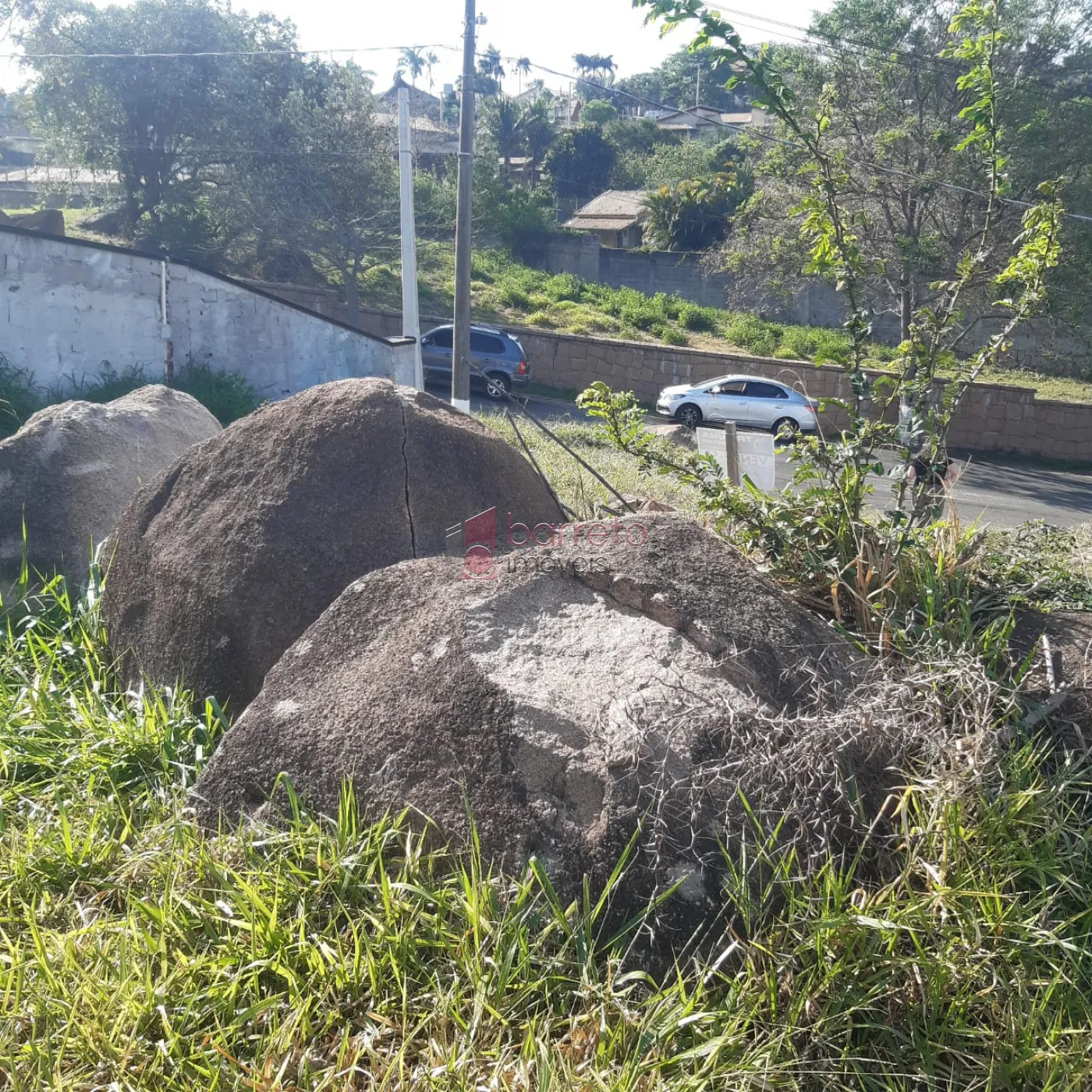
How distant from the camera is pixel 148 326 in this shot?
13430mm

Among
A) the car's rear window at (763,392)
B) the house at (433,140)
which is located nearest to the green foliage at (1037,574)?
the car's rear window at (763,392)

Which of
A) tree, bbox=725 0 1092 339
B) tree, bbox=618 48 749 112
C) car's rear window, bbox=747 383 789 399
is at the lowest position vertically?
car's rear window, bbox=747 383 789 399

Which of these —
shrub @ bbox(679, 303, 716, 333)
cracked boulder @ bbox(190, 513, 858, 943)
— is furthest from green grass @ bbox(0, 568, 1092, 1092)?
shrub @ bbox(679, 303, 716, 333)

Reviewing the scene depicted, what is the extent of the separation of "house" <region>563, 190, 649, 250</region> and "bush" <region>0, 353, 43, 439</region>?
115ft

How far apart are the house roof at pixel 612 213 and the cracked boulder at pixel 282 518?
139ft

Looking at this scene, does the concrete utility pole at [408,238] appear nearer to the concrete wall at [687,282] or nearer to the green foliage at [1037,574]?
the green foliage at [1037,574]

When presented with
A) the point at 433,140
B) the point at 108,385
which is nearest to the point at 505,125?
the point at 433,140

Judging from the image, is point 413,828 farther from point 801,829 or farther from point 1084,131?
point 1084,131

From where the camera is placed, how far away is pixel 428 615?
3170 mm

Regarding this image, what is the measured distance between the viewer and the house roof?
45.9 meters

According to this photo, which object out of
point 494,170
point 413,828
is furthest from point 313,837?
point 494,170

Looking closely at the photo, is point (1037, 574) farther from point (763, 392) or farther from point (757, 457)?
point (763, 392)

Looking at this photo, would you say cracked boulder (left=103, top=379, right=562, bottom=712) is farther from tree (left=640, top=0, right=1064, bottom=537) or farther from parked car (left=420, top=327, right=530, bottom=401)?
parked car (left=420, top=327, right=530, bottom=401)

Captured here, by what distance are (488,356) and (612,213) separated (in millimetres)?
24388
